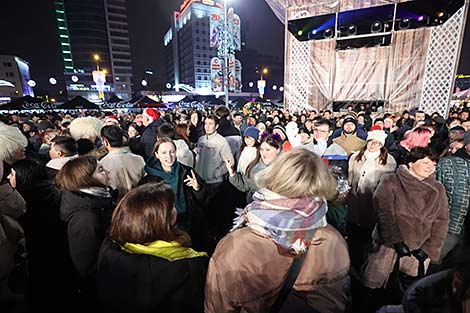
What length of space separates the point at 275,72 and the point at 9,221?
102 metres

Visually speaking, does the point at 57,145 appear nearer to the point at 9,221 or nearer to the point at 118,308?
the point at 9,221

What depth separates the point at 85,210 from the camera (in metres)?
1.76

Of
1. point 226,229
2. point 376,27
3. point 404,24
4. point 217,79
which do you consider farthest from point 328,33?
point 217,79

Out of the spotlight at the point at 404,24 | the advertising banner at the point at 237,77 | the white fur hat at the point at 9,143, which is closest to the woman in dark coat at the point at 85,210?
the white fur hat at the point at 9,143

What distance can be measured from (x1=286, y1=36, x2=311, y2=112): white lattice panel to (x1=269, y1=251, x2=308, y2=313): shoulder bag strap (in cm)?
1564

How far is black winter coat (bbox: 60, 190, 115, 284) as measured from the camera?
1716 millimetres

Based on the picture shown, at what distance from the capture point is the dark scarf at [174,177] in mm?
2559

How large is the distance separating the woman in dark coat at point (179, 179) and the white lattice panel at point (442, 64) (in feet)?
47.6

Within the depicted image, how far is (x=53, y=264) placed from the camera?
2270 millimetres

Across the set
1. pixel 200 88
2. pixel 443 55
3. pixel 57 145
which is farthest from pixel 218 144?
pixel 200 88

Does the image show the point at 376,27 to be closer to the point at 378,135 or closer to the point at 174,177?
the point at 378,135

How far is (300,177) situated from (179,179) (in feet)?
5.44

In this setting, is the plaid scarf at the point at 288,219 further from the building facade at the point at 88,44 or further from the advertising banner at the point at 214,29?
the advertising banner at the point at 214,29

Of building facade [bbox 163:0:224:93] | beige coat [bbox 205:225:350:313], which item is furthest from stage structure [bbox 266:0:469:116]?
building facade [bbox 163:0:224:93]
